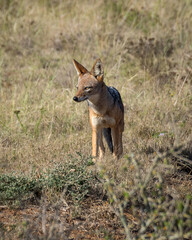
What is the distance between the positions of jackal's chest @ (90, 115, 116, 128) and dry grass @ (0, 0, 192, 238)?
536 mm

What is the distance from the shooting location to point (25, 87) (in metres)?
7.99

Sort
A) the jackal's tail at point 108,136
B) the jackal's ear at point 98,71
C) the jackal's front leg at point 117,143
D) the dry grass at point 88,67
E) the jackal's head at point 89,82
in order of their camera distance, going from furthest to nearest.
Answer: the jackal's tail at point 108,136
the dry grass at point 88,67
the jackal's front leg at point 117,143
the jackal's ear at point 98,71
the jackal's head at point 89,82

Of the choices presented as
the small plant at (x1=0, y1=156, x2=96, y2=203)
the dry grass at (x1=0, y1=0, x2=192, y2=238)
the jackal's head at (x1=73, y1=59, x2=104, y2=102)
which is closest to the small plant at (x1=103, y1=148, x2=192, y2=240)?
the small plant at (x1=0, y1=156, x2=96, y2=203)

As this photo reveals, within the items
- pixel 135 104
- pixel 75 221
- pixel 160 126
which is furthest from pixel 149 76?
pixel 75 221

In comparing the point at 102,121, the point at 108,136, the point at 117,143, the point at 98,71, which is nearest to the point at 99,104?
the point at 102,121

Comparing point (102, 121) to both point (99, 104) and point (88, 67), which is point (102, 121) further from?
point (88, 67)

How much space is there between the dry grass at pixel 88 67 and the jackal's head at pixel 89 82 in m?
0.96

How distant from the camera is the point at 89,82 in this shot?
5469 millimetres

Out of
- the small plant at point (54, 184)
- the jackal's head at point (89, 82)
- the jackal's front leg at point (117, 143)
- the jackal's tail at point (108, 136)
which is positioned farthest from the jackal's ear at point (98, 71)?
the small plant at point (54, 184)

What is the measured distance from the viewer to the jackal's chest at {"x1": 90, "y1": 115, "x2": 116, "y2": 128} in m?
5.62

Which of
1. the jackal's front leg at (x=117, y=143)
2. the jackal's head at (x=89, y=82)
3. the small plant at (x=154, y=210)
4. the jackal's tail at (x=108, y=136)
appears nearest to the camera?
the small plant at (x=154, y=210)

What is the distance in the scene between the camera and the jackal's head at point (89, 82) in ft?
17.6

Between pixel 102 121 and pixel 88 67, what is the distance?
343 cm

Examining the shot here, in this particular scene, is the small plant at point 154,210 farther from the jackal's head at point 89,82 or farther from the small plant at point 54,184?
the jackal's head at point 89,82
